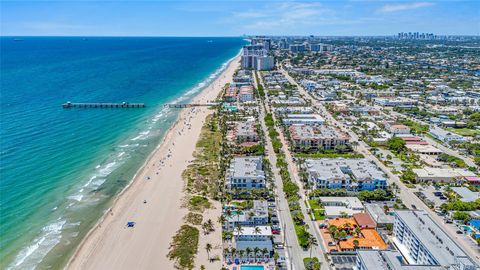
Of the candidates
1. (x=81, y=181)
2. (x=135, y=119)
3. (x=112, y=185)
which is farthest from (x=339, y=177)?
(x=135, y=119)

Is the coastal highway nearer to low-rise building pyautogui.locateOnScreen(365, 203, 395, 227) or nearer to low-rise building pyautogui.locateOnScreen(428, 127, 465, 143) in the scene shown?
low-rise building pyautogui.locateOnScreen(365, 203, 395, 227)

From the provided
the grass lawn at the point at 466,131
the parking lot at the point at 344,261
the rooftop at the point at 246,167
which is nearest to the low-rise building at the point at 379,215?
the parking lot at the point at 344,261

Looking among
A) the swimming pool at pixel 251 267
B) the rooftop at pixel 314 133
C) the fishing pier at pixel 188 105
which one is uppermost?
the fishing pier at pixel 188 105

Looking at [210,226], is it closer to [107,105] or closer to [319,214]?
[319,214]

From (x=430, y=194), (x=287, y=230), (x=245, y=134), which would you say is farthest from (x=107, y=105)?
(x=430, y=194)

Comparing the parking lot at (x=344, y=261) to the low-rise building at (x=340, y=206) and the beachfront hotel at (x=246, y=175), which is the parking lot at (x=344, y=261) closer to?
the low-rise building at (x=340, y=206)

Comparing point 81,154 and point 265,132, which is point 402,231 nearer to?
point 265,132
